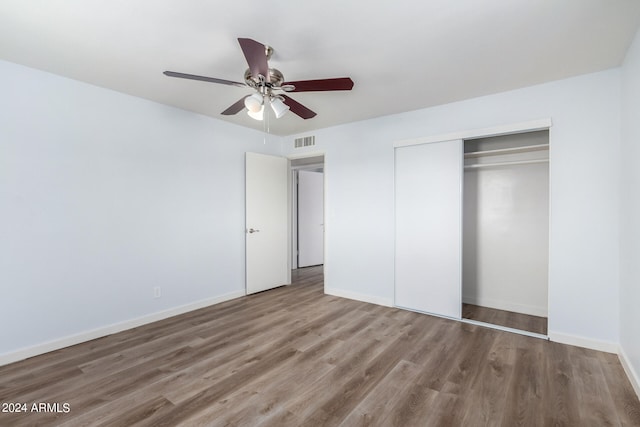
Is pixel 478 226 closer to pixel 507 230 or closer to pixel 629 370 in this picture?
pixel 507 230

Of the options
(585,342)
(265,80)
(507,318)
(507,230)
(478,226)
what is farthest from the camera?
(478,226)

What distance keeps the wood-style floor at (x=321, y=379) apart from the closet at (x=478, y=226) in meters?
0.54

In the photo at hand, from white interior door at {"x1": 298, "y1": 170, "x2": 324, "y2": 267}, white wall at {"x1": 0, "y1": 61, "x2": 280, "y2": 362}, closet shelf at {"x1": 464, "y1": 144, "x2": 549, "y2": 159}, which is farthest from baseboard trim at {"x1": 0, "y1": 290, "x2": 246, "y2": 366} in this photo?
closet shelf at {"x1": 464, "y1": 144, "x2": 549, "y2": 159}

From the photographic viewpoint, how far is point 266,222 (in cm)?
462

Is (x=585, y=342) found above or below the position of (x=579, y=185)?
below

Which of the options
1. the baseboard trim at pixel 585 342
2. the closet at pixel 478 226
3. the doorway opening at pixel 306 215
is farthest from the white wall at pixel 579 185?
the doorway opening at pixel 306 215

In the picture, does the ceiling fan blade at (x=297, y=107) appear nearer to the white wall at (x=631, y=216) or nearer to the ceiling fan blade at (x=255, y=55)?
the ceiling fan blade at (x=255, y=55)

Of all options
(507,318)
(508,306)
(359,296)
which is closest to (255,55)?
(359,296)

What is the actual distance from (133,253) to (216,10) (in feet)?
8.40

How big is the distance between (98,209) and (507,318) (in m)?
4.61

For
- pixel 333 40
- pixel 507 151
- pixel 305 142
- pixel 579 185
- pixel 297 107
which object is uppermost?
pixel 333 40

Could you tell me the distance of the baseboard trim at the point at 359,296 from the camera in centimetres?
389

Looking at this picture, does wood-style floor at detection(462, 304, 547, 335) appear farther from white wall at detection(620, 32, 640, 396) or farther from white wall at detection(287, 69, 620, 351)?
white wall at detection(620, 32, 640, 396)

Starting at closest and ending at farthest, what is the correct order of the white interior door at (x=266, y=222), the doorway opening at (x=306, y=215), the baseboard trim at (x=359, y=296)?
1. the baseboard trim at (x=359, y=296)
2. the white interior door at (x=266, y=222)
3. the doorway opening at (x=306, y=215)
